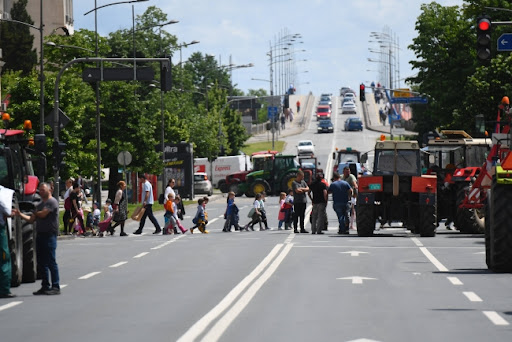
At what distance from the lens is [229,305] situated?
16516mm

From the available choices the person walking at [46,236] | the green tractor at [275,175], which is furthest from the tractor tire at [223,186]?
the person walking at [46,236]

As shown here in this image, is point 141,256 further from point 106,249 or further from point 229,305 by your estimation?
point 229,305

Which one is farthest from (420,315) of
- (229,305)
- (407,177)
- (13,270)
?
(407,177)

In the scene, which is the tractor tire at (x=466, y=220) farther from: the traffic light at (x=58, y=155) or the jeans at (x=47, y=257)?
the jeans at (x=47, y=257)

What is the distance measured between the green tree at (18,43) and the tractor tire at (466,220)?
2903 inches

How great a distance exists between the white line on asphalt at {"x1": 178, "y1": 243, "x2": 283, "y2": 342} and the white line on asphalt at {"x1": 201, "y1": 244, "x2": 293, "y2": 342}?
10 cm

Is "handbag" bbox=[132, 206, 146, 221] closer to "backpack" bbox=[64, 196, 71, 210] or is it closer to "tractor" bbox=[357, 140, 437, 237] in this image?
"backpack" bbox=[64, 196, 71, 210]

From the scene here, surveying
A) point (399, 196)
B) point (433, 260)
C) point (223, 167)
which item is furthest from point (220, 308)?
point (223, 167)

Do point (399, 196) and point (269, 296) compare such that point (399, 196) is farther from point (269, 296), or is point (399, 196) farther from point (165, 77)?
point (269, 296)

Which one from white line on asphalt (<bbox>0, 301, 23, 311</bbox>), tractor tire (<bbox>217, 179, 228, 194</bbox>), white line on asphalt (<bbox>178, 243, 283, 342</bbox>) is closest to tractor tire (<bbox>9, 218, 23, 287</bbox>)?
white line on asphalt (<bbox>0, 301, 23, 311</bbox>)

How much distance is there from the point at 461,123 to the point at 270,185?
1383 cm

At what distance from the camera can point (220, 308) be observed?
16109 millimetres

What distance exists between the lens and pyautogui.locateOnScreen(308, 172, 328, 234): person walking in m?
38.2

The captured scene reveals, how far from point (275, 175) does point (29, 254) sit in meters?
59.3
